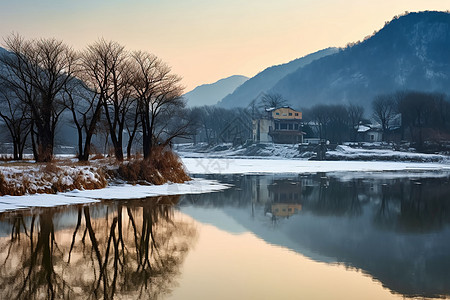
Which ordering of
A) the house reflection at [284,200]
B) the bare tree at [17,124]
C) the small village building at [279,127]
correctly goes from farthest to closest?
the small village building at [279,127] < the bare tree at [17,124] < the house reflection at [284,200]

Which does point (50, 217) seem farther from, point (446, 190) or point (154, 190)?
point (446, 190)

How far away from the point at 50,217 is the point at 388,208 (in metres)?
16.6

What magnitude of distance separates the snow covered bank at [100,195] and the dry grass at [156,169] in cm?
95

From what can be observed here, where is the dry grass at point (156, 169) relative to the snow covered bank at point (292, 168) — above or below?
above

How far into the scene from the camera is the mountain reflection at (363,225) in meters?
12.7

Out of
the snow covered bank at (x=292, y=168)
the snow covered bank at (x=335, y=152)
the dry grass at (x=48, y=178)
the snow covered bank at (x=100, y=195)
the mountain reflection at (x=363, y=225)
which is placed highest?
the snow covered bank at (x=335, y=152)

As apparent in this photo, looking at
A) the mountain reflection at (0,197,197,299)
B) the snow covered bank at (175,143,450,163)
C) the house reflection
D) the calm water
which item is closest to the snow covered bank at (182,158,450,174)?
the snow covered bank at (175,143,450,163)

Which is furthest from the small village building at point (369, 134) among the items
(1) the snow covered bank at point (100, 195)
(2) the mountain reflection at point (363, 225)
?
(1) the snow covered bank at point (100, 195)

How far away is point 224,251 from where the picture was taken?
14.7m

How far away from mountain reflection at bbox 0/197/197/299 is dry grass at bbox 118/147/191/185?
11540 millimetres

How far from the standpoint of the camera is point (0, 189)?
79.9 feet

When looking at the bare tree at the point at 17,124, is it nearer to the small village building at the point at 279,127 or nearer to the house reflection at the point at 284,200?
the house reflection at the point at 284,200

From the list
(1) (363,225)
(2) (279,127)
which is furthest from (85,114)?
(2) (279,127)

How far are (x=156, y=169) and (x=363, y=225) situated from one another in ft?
63.4
